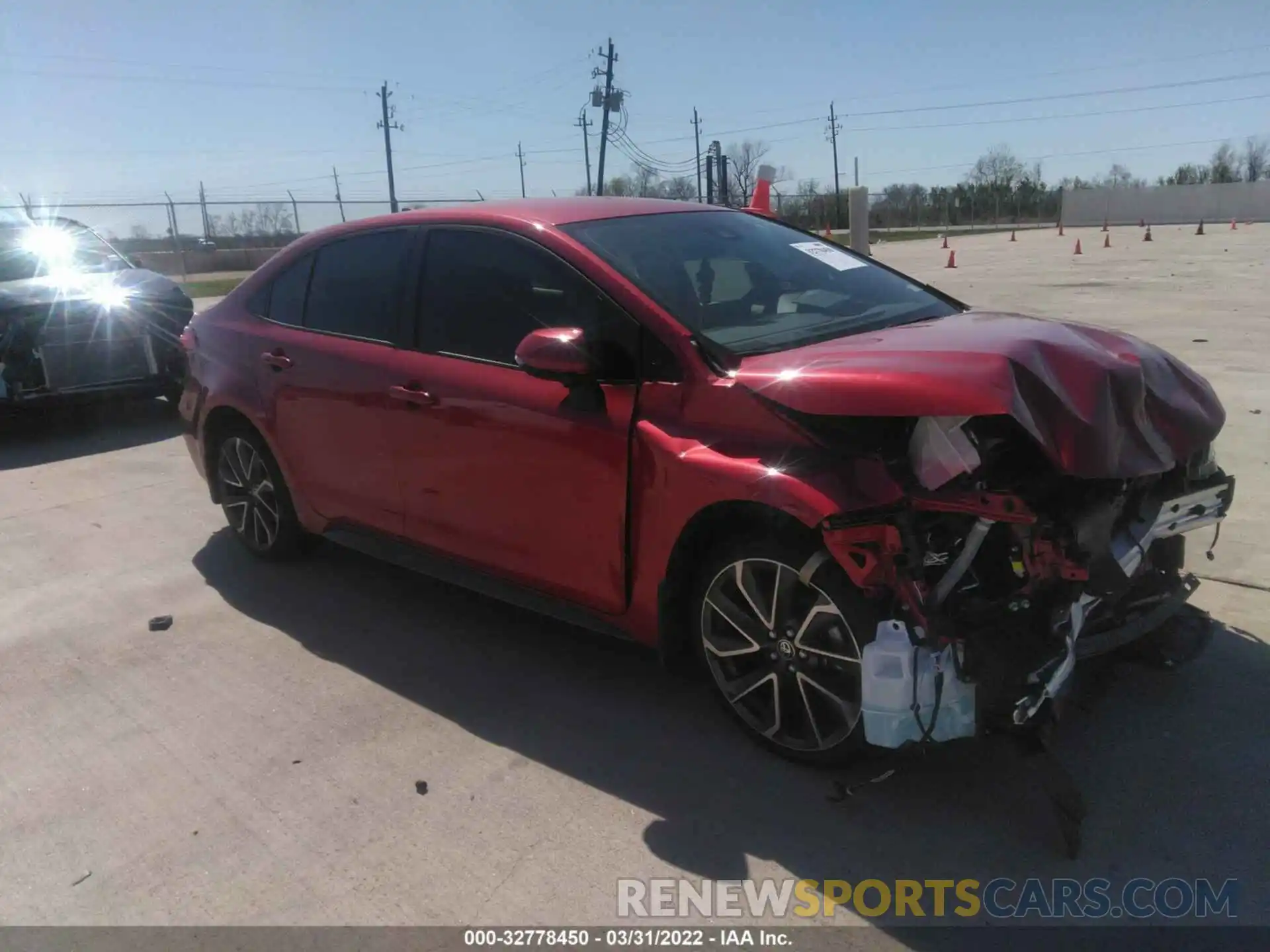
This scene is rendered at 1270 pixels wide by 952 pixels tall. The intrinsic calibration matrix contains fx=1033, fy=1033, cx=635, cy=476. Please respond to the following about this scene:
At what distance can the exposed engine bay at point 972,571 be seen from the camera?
8.78 ft

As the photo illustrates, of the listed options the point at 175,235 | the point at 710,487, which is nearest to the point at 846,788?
the point at 710,487

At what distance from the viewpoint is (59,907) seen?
275 centimetres

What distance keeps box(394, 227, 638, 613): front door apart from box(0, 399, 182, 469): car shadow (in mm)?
5095

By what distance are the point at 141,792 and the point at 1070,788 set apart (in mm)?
2763

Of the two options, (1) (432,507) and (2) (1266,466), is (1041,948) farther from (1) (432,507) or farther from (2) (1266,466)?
(2) (1266,466)

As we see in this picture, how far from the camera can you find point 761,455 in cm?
296

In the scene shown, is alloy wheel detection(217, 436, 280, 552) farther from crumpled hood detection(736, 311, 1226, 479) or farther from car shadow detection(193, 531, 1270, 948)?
crumpled hood detection(736, 311, 1226, 479)

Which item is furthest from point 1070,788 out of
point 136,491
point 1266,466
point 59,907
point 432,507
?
point 136,491

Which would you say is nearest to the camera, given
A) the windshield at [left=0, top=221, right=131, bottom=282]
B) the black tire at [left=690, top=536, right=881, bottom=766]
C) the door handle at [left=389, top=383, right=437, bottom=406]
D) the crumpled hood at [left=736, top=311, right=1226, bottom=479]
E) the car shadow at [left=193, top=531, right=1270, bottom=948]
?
the crumpled hood at [left=736, top=311, right=1226, bottom=479]

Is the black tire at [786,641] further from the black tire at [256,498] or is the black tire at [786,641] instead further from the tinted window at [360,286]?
the black tire at [256,498]

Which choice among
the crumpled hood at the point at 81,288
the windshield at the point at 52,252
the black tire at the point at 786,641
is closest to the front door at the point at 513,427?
the black tire at the point at 786,641

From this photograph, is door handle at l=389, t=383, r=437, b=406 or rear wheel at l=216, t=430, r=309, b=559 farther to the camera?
rear wheel at l=216, t=430, r=309, b=559

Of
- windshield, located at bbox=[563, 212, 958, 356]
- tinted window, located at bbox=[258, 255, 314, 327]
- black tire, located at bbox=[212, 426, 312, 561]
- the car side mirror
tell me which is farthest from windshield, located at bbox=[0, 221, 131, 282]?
the car side mirror

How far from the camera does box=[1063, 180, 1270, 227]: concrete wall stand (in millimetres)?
54094
